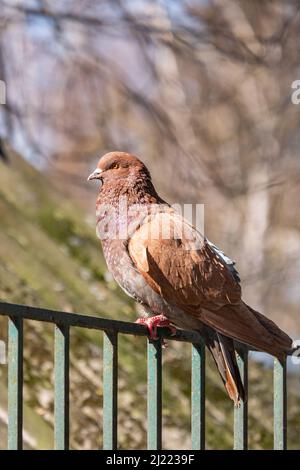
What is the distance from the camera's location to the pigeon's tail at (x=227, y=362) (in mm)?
3455

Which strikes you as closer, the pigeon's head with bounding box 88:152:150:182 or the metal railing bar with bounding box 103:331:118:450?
the metal railing bar with bounding box 103:331:118:450

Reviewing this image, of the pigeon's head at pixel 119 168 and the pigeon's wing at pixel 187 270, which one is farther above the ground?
the pigeon's head at pixel 119 168

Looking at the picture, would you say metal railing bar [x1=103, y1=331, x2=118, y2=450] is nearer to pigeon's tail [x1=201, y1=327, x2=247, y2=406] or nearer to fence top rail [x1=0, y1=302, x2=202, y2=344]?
fence top rail [x1=0, y1=302, x2=202, y2=344]

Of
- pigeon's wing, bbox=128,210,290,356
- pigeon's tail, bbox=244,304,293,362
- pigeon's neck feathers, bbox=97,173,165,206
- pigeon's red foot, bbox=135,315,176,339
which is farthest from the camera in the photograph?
pigeon's neck feathers, bbox=97,173,165,206

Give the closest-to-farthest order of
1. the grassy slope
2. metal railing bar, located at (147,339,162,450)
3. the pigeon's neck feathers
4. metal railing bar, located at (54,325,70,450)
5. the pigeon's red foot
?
metal railing bar, located at (54,325,70,450), metal railing bar, located at (147,339,162,450), the pigeon's red foot, the pigeon's neck feathers, the grassy slope

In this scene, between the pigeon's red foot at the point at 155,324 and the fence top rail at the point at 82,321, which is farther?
the pigeon's red foot at the point at 155,324

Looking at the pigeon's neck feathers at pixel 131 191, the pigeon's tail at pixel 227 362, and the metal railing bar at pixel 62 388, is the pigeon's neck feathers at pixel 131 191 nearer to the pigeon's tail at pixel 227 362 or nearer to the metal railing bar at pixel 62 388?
the pigeon's tail at pixel 227 362

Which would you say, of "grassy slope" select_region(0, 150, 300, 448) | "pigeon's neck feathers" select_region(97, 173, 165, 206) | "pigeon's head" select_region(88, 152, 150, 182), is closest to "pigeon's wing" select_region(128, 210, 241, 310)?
"pigeon's neck feathers" select_region(97, 173, 165, 206)

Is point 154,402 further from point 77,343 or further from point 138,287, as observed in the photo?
point 77,343

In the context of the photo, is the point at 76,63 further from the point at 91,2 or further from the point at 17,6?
the point at 17,6

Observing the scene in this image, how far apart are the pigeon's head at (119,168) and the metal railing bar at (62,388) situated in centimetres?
150

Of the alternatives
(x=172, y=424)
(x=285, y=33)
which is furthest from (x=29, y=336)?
(x=285, y=33)

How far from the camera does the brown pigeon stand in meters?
3.52

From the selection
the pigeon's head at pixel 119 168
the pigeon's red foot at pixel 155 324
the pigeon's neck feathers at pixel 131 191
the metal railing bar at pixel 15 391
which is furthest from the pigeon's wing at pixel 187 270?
the metal railing bar at pixel 15 391
